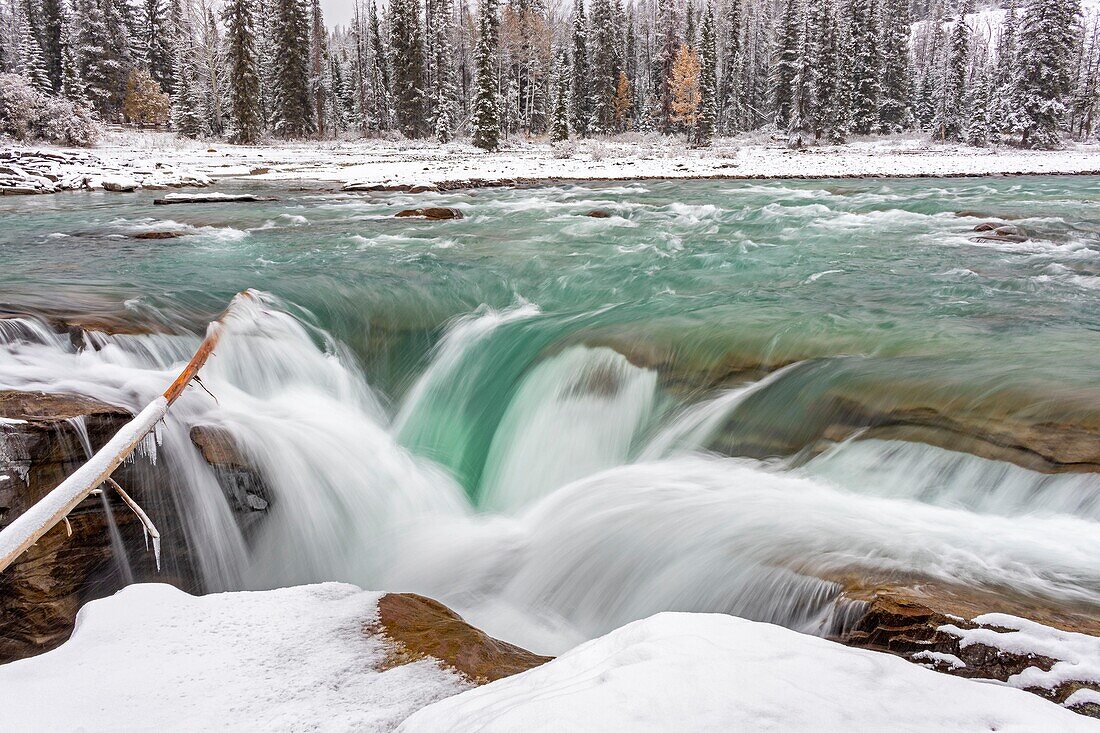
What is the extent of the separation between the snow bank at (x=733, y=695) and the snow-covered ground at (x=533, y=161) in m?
23.2

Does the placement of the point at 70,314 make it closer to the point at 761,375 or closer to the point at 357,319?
the point at 357,319

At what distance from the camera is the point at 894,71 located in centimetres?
5638

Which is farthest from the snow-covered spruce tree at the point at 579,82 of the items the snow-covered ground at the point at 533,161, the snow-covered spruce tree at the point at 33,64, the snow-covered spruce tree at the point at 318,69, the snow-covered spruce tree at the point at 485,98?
the snow-covered spruce tree at the point at 33,64

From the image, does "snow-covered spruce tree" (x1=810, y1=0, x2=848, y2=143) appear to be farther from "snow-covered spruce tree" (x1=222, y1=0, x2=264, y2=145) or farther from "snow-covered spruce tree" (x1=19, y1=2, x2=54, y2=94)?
"snow-covered spruce tree" (x1=19, y1=2, x2=54, y2=94)

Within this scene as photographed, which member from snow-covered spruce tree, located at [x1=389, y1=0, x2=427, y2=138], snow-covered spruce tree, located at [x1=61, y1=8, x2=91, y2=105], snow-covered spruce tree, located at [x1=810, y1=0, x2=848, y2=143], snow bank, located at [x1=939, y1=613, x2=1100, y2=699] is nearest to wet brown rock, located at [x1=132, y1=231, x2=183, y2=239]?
snow bank, located at [x1=939, y1=613, x2=1100, y2=699]

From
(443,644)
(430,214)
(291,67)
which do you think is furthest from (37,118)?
(443,644)

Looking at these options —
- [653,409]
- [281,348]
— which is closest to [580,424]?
[653,409]

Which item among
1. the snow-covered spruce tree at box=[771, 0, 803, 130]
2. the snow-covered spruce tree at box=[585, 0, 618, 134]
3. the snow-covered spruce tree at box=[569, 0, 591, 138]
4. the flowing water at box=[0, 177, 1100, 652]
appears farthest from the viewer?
the snow-covered spruce tree at box=[569, 0, 591, 138]

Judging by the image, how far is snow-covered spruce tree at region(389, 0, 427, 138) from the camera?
1847 inches

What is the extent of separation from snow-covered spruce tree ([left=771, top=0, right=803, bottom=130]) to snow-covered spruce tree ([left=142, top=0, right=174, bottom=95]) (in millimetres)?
54333

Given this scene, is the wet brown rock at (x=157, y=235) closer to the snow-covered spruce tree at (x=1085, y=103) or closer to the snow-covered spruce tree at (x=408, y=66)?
the snow-covered spruce tree at (x=408, y=66)

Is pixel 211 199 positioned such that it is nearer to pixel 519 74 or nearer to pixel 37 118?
pixel 37 118

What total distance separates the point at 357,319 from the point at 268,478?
3.31 meters

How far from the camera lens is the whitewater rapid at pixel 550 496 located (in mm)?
3693
